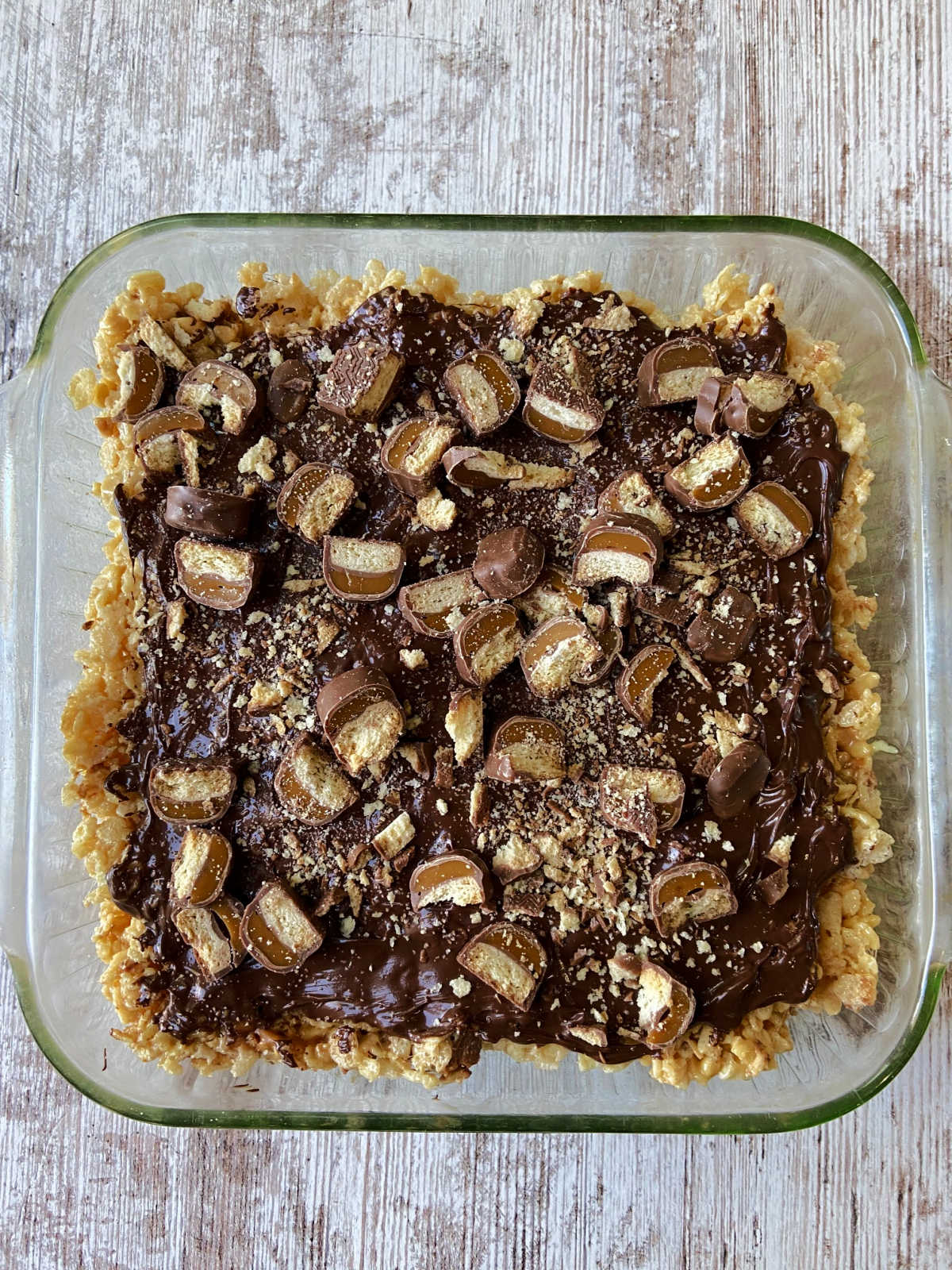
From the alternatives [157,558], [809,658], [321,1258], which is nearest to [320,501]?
[157,558]

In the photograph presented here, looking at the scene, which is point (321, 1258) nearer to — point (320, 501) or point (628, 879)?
point (628, 879)

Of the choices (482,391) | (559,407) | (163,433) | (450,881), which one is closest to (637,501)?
(559,407)

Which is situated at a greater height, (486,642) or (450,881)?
(486,642)

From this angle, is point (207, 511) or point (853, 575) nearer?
point (207, 511)

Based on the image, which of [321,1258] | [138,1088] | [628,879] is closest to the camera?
[628,879]

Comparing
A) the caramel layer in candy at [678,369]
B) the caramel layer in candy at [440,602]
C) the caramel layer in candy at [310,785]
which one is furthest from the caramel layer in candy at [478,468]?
the caramel layer in candy at [310,785]

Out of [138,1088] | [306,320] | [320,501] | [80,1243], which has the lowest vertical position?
[80,1243]

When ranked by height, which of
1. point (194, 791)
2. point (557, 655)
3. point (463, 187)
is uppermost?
point (463, 187)

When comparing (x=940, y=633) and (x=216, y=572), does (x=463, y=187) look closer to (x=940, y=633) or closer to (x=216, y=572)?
(x=216, y=572)
